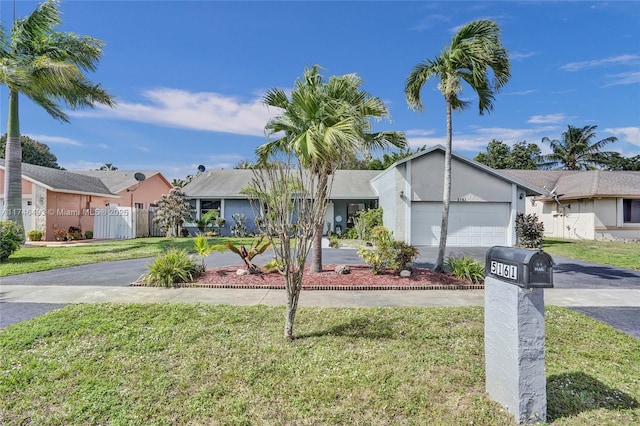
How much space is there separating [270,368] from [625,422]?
10.9 ft

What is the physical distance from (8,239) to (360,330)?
1307 centimetres

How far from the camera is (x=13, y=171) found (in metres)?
14.0

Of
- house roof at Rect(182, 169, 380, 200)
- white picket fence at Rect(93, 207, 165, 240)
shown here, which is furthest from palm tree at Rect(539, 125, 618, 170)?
white picket fence at Rect(93, 207, 165, 240)

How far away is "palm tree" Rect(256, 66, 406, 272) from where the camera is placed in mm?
7117

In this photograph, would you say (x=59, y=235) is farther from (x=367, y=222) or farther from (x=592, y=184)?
(x=592, y=184)

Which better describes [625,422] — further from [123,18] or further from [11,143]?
[11,143]

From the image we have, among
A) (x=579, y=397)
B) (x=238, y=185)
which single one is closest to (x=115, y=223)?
(x=238, y=185)

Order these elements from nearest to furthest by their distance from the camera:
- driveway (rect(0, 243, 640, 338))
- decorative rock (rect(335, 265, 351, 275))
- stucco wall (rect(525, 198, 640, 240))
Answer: driveway (rect(0, 243, 640, 338)) → decorative rock (rect(335, 265, 351, 275)) → stucco wall (rect(525, 198, 640, 240))

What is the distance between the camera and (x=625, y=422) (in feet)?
8.98

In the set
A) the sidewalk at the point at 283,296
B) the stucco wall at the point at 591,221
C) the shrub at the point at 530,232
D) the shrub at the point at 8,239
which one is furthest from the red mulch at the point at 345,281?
the stucco wall at the point at 591,221

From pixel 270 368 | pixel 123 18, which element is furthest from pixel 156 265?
pixel 123 18

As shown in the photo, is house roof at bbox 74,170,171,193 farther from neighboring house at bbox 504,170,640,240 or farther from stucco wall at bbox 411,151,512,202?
neighboring house at bbox 504,170,640,240

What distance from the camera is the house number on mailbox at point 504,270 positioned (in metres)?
2.74

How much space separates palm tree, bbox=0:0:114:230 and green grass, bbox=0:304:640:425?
512 inches
